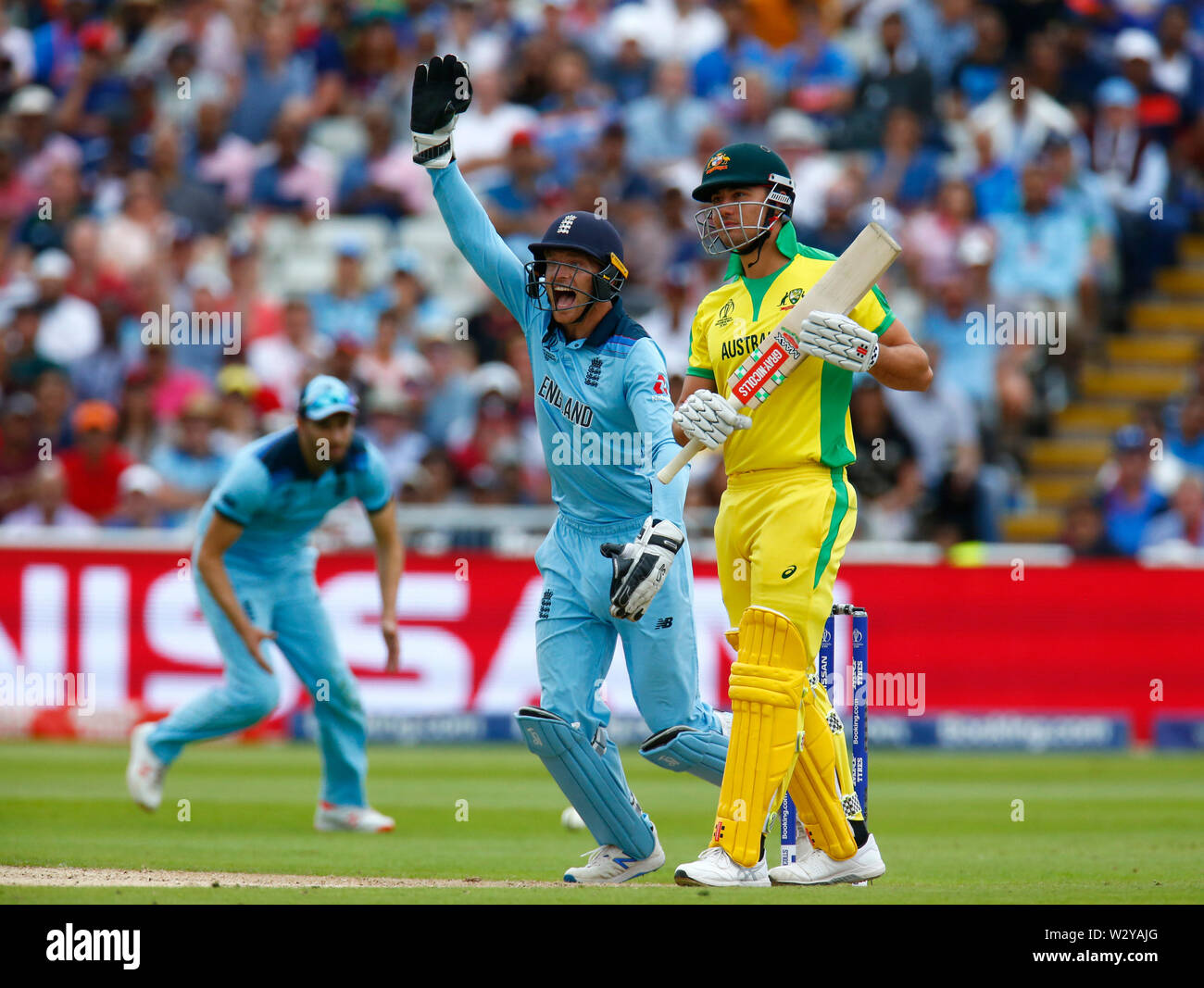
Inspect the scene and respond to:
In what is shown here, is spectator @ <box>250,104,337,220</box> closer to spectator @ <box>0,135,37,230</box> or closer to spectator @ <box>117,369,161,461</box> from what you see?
spectator @ <box>0,135,37,230</box>

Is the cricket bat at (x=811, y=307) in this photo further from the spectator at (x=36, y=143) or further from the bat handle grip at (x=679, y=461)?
the spectator at (x=36, y=143)

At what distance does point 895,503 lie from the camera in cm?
1420

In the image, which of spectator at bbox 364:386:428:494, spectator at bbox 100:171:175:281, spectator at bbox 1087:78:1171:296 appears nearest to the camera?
spectator at bbox 364:386:428:494

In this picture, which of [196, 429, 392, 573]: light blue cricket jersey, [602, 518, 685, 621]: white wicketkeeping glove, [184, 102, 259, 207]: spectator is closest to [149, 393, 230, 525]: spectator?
[184, 102, 259, 207]: spectator

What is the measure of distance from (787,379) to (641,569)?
929mm

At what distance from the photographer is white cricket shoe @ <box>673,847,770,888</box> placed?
6.16 m

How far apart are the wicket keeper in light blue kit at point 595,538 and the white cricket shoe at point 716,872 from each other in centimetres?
66

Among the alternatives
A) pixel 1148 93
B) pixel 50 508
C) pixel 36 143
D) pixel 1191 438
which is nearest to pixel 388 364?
pixel 50 508

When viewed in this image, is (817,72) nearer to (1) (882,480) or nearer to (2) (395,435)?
(1) (882,480)

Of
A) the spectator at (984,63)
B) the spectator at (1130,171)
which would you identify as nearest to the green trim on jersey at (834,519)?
the spectator at (1130,171)

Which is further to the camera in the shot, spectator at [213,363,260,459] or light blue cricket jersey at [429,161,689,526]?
spectator at [213,363,260,459]
